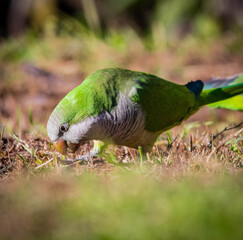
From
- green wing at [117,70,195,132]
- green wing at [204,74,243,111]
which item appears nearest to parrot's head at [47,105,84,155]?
green wing at [117,70,195,132]

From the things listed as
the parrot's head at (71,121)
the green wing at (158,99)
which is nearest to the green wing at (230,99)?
the green wing at (158,99)

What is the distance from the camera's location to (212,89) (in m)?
4.08

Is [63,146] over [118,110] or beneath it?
beneath

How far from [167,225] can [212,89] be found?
2589 millimetres

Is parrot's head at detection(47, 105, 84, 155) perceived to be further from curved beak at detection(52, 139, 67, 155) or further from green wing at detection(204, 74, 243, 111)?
green wing at detection(204, 74, 243, 111)

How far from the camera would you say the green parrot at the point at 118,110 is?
10.6 ft

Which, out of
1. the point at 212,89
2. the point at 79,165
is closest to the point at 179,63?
the point at 212,89

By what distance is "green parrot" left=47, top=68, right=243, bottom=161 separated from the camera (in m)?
3.23

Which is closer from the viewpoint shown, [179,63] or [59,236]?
[59,236]

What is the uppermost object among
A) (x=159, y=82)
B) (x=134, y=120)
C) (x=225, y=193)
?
(x=159, y=82)

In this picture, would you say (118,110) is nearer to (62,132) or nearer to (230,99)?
(62,132)

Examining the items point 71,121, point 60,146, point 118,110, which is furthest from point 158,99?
point 60,146

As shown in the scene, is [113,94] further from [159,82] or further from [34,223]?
[34,223]

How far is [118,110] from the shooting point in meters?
3.34
